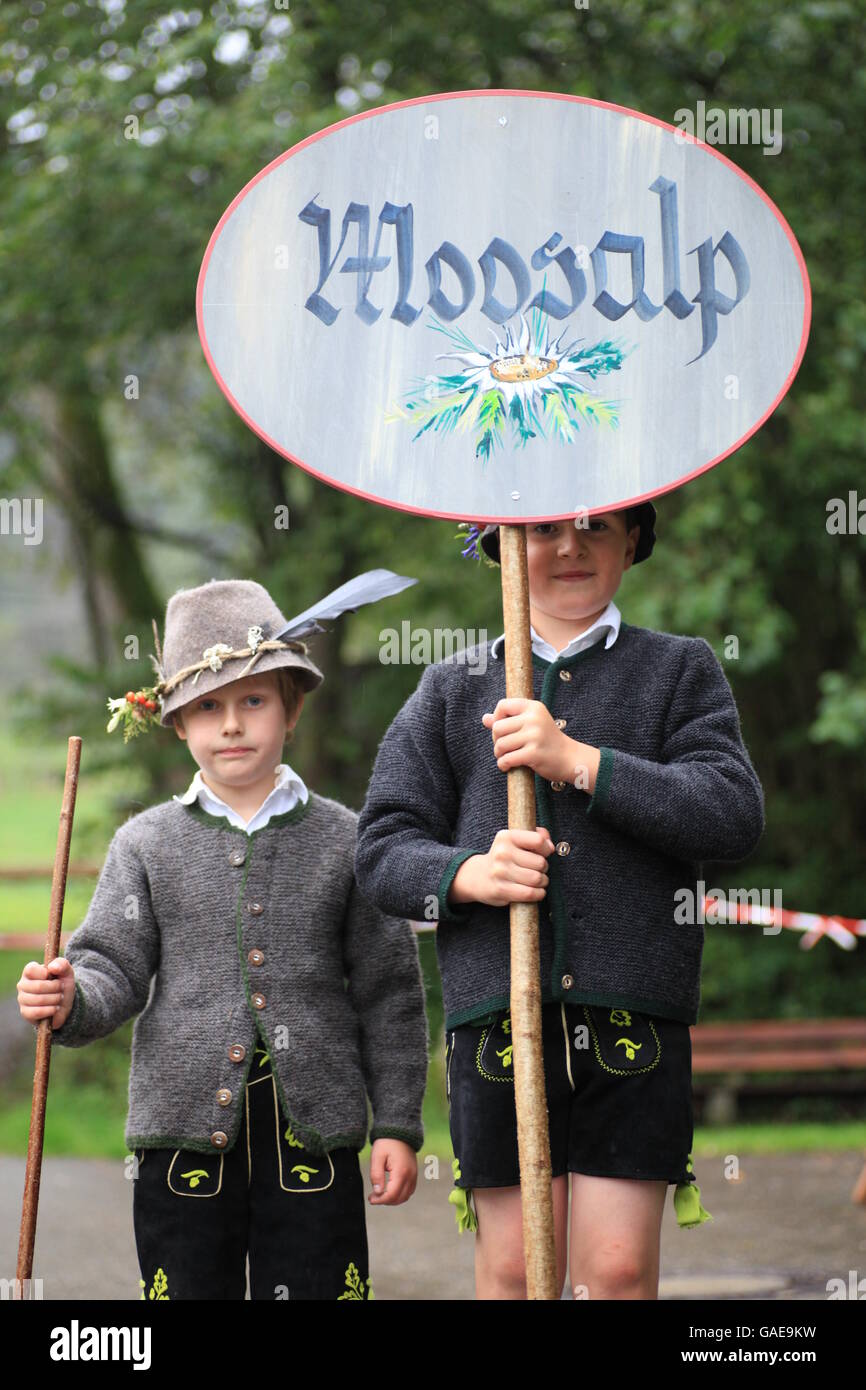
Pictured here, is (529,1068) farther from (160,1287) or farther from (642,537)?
(642,537)

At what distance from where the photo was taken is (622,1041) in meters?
2.48

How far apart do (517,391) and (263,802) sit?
835 mm

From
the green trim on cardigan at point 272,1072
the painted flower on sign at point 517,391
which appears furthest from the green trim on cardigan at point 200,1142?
the painted flower on sign at point 517,391

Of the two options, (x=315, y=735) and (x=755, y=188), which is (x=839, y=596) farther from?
(x=755, y=188)

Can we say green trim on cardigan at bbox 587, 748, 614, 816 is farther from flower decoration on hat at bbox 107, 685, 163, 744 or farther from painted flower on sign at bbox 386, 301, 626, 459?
flower decoration on hat at bbox 107, 685, 163, 744

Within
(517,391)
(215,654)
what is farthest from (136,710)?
(517,391)

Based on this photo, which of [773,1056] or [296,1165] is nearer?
[296,1165]

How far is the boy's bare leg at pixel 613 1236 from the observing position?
7.93ft

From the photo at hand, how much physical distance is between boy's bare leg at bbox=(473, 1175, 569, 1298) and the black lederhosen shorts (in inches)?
1.1

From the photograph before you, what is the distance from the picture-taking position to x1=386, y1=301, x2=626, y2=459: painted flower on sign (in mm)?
2488

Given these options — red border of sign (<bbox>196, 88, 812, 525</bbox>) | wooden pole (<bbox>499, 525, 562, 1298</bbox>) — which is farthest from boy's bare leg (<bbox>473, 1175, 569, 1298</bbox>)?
red border of sign (<bbox>196, 88, 812, 525</bbox>)

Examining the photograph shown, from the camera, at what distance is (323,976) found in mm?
2730

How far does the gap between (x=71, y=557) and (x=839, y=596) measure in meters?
5.21
